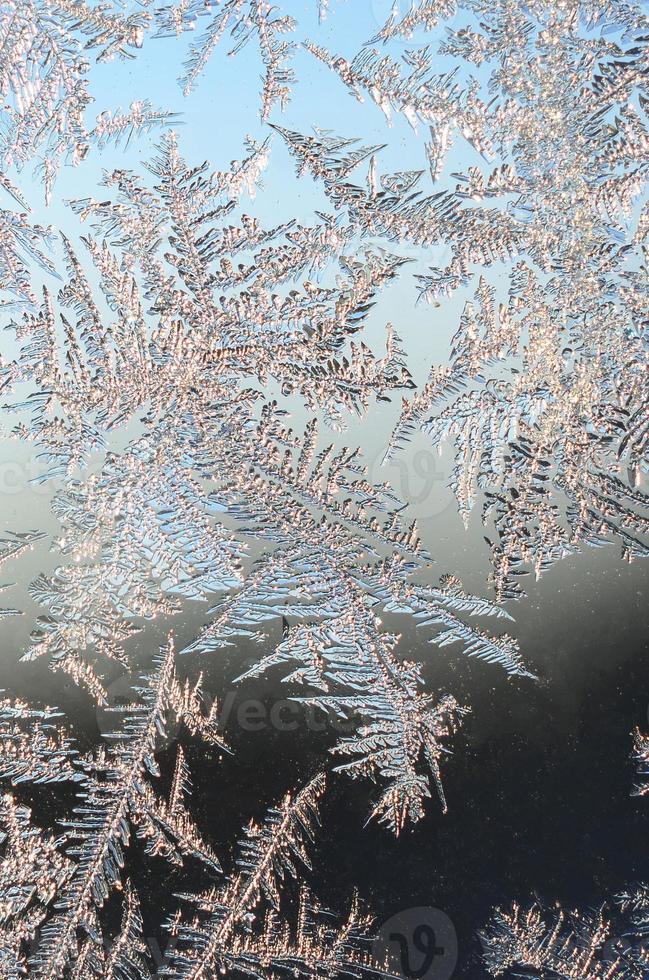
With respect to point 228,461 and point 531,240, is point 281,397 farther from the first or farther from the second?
point 531,240

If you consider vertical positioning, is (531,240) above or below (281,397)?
above

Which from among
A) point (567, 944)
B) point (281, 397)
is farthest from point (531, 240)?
point (567, 944)

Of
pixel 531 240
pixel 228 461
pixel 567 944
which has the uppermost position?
pixel 531 240

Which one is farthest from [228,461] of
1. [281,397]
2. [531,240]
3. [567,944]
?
[567,944]

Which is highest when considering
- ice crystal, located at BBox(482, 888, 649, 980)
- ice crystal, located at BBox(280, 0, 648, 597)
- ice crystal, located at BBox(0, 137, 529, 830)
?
ice crystal, located at BBox(280, 0, 648, 597)

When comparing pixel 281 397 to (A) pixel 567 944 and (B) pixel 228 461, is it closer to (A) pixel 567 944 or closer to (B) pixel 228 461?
(B) pixel 228 461

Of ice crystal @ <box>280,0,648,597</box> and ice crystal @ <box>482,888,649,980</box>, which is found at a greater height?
ice crystal @ <box>280,0,648,597</box>

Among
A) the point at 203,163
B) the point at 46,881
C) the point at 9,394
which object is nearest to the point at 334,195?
the point at 203,163

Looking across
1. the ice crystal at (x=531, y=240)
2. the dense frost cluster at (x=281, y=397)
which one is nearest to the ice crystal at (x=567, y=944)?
the dense frost cluster at (x=281, y=397)

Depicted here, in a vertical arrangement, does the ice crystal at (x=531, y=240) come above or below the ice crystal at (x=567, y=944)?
above

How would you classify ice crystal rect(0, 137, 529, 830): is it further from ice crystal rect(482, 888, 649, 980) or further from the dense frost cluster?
ice crystal rect(482, 888, 649, 980)

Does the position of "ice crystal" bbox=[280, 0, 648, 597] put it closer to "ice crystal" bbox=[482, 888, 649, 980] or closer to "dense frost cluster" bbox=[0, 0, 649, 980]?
"dense frost cluster" bbox=[0, 0, 649, 980]

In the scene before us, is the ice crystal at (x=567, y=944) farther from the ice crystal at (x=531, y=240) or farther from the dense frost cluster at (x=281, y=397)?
the ice crystal at (x=531, y=240)

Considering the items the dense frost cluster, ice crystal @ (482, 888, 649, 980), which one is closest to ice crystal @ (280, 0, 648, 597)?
the dense frost cluster
